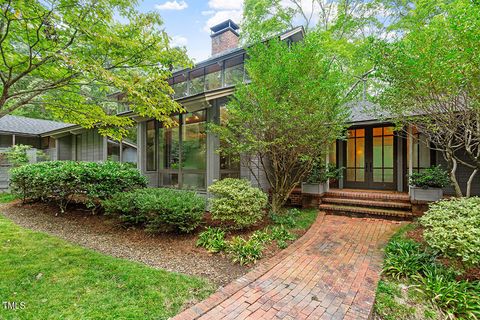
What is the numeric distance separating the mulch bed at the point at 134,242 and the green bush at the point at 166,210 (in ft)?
0.94

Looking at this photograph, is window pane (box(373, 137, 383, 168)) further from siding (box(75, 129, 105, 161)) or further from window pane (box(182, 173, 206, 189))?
siding (box(75, 129, 105, 161))

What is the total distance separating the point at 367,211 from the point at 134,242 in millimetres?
6485

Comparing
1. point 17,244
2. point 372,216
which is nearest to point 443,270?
point 372,216

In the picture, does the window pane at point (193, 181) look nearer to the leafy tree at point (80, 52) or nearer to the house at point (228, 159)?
the house at point (228, 159)

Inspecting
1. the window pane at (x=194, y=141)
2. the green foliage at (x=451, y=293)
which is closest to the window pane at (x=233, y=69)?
the window pane at (x=194, y=141)

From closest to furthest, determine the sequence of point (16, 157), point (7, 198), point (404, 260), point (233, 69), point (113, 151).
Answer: point (404, 260)
point (7, 198)
point (233, 69)
point (16, 157)
point (113, 151)

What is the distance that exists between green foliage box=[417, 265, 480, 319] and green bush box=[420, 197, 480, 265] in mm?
330

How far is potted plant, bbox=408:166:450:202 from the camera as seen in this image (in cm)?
629

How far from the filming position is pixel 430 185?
252 inches

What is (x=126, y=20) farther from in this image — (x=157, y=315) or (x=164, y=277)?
(x=157, y=315)

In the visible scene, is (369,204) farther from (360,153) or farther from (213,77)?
(213,77)

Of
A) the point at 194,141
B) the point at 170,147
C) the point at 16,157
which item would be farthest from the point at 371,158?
the point at 16,157

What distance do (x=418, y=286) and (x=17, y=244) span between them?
7.44m

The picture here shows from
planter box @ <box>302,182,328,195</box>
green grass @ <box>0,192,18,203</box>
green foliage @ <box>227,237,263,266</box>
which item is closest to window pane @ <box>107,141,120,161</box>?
green grass @ <box>0,192,18,203</box>
